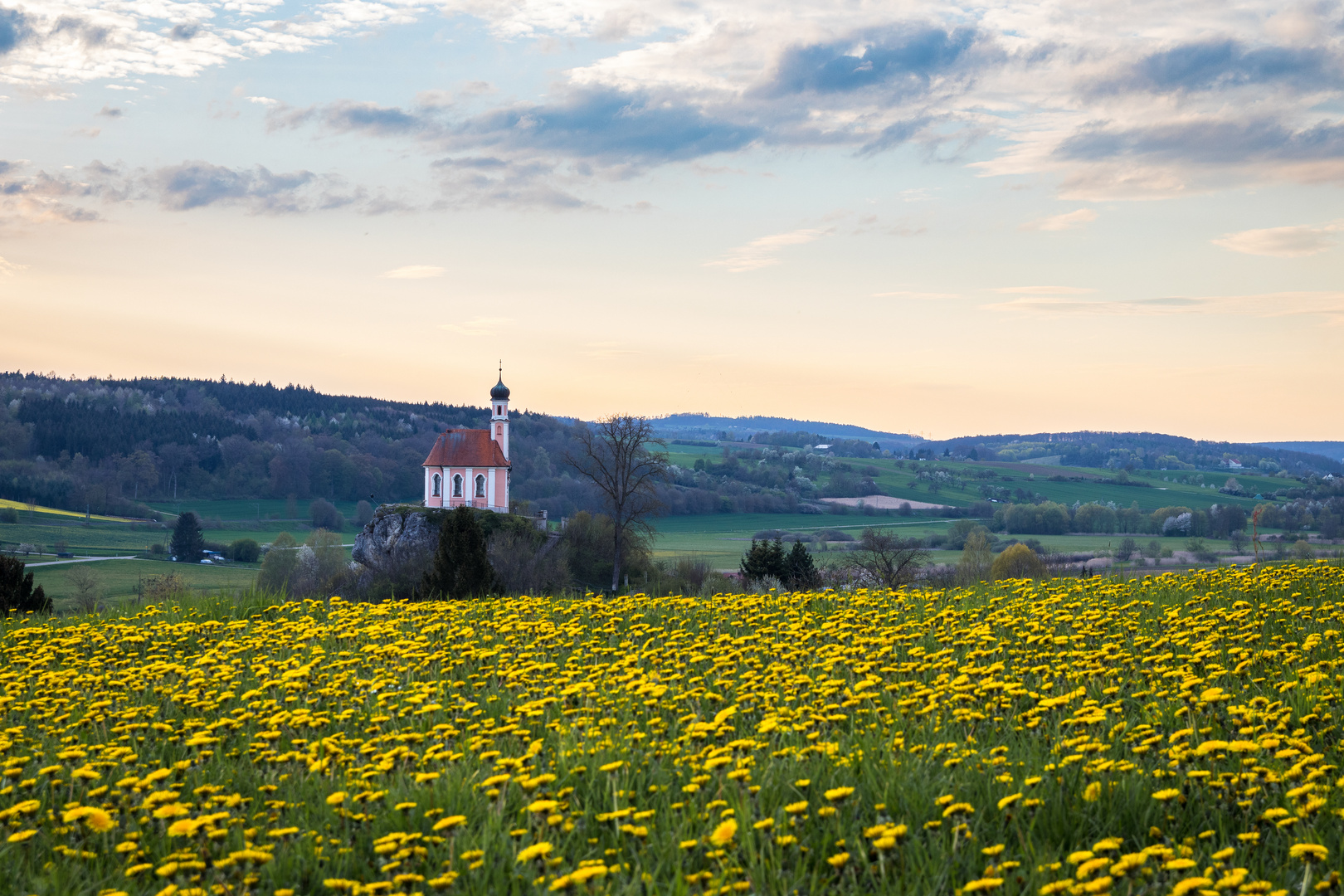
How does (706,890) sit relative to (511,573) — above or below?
above

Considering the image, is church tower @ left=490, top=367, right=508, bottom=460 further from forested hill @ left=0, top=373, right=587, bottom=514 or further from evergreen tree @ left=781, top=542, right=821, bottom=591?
forested hill @ left=0, top=373, right=587, bottom=514

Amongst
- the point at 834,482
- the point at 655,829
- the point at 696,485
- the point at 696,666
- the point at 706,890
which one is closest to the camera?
the point at 706,890

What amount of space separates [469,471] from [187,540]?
187ft

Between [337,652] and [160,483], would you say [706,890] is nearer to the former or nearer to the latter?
[337,652]

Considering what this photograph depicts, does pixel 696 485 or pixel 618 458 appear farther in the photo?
pixel 696 485

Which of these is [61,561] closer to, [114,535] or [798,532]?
[114,535]

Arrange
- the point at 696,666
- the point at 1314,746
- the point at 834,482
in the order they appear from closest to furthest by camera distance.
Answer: the point at 1314,746
the point at 696,666
the point at 834,482

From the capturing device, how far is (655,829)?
463 cm

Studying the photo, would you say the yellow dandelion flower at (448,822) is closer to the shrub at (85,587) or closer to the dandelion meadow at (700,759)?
the dandelion meadow at (700,759)

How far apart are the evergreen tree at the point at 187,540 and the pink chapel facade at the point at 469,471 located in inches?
2032

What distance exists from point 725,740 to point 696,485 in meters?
160

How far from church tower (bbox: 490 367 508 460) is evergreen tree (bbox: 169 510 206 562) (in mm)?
54657

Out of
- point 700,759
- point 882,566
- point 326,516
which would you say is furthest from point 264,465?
point 700,759

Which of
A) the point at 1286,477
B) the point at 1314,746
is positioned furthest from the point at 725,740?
the point at 1286,477
